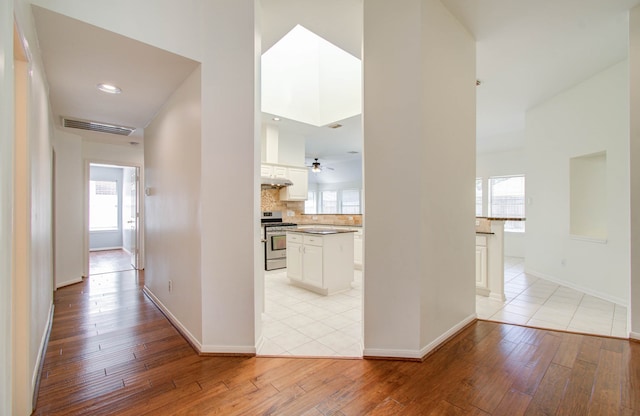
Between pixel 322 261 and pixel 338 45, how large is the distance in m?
2.55

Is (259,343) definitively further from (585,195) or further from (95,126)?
(585,195)

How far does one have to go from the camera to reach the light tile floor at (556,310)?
9.43 ft

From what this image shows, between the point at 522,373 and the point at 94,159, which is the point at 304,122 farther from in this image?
the point at 522,373

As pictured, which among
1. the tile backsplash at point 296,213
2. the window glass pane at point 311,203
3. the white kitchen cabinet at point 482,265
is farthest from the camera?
the window glass pane at point 311,203

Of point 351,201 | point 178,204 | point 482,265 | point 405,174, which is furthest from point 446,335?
point 351,201

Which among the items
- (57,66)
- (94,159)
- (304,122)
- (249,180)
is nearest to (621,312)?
(249,180)

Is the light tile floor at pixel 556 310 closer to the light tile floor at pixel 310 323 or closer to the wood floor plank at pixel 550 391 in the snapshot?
the wood floor plank at pixel 550 391

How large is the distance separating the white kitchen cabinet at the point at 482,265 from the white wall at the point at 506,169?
4.09 metres

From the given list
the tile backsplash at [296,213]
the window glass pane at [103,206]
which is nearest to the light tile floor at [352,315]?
the tile backsplash at [296,213]

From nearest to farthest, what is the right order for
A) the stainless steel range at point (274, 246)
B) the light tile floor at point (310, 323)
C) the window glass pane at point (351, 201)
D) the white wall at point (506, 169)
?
the light tile floor at point (310, 323)
the stainless steel range at point (274, 246)
the white wall at point (506, 169)
the window glass pane at point (351, 201)

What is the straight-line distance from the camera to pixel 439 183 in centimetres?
243

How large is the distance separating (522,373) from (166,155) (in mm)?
3654

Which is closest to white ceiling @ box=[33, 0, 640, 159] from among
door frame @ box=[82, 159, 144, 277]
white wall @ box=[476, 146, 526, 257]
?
door frame @ box=[82, 159, 144, 277]

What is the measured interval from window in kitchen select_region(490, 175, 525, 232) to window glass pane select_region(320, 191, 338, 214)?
5510 millimetres
